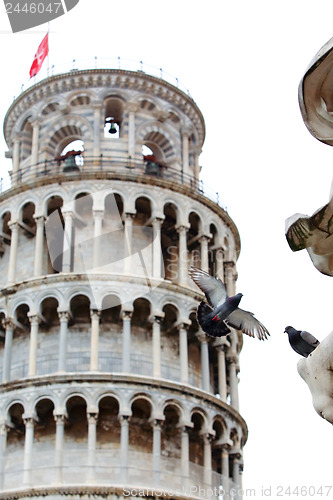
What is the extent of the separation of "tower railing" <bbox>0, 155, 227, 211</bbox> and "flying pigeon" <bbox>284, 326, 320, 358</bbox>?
81.1 feet

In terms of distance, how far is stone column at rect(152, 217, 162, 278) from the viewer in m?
32.2

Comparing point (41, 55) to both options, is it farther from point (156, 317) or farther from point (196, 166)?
point (156, 317)

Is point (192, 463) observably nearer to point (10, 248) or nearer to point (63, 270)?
point (63, 270)

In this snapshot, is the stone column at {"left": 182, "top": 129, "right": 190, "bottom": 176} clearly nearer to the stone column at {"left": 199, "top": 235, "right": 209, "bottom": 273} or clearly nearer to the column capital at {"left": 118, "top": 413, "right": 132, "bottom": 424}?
the stone column at {"left": 199, "top": 235, "right": 209, "bottom": 273}

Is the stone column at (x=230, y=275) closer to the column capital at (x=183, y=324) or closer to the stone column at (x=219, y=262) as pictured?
the stone column at (x=219, y=262)

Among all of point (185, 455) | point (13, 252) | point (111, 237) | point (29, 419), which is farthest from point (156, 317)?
point (13, 252)

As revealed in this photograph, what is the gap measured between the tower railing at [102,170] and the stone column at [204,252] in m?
1.96

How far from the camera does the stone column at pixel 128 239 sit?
32469 mm

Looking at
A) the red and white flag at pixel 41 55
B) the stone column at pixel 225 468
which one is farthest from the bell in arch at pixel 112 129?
the stone column at pixel 225 468

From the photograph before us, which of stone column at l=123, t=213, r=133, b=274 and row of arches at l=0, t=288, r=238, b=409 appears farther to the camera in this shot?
stone column at l=123, t=213, r=133, b=274

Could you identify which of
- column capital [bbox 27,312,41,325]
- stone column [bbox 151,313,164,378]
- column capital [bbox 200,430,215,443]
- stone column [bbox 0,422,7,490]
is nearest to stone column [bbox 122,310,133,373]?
stone column [bbox 151,313,164,378]

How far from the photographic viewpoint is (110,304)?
3147cm

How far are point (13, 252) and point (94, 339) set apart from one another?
4979 mm

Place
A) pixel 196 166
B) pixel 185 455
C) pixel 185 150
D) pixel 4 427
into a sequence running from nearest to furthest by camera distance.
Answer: pixel 185 455
pixel 4 427
pixel 185 150
pixel 196 166
